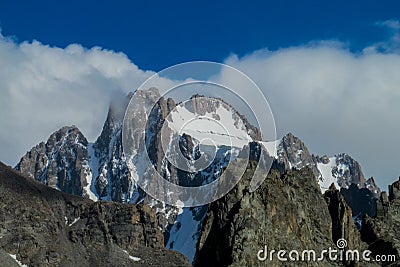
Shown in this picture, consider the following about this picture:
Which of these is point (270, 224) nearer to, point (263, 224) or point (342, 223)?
point (263, 224)

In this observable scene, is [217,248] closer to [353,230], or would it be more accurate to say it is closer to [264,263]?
[264,263]

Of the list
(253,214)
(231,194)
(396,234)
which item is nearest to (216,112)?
(253,214)

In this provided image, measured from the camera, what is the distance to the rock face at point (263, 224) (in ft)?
313

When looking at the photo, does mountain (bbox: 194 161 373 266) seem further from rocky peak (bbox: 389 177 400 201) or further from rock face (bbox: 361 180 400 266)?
rocky peak (bbox: 389 177 400 201)

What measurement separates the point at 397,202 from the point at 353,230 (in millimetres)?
12809

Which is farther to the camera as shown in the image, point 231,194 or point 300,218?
point 231,194

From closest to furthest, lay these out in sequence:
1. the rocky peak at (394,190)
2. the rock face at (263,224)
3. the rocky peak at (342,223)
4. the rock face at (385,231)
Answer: the rock face at (263,224), the rock face at (385,231), the rocky peak at (342,223), the rocky peak at (394,190)

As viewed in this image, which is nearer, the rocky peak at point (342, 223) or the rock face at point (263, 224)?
the rock face at point (263, 224)

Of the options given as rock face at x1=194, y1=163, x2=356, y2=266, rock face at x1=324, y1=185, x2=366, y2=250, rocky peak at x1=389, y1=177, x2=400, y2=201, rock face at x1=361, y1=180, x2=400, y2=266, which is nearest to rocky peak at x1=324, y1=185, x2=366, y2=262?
rock face at x1=324, y1=185, x2=366, y2=250

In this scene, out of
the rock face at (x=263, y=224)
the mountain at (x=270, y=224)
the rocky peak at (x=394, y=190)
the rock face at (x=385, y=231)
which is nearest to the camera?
the rock face at (x=263, y=224)

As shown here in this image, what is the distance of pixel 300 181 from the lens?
134 metres

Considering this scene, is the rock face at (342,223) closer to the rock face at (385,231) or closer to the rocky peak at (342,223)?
the rocky peak at (342,223)

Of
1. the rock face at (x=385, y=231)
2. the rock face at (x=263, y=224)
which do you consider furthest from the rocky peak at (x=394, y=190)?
the rock face at (x=263, y=224)

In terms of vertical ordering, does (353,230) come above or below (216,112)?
above
